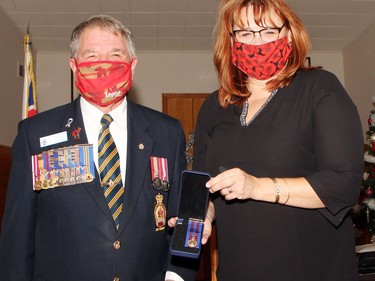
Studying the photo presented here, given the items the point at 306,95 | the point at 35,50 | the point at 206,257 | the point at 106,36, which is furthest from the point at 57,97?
the point at 306,95

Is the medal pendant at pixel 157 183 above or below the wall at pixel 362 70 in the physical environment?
below

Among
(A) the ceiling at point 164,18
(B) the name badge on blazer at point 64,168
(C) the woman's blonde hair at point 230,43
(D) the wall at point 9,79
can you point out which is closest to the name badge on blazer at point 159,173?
(B) the name badge on blazer at point 64,168

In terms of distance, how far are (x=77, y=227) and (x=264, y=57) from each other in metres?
0.94

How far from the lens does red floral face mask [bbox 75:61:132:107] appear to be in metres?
1.70

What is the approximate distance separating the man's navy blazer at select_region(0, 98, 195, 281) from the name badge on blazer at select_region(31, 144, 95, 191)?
2 cm

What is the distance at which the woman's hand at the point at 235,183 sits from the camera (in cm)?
124

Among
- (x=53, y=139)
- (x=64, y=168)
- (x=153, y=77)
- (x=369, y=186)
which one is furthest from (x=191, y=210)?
(x=153, y=77)

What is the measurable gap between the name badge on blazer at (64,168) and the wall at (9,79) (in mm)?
4130

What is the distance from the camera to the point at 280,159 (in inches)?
54.1

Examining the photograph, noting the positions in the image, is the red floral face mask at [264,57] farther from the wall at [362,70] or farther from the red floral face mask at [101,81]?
the wall at [362,70]

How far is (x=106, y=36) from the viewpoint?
1.75 metres

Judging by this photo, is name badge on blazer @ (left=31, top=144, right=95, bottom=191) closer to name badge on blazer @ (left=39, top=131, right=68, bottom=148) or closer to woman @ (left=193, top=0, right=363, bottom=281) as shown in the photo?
name badge on blazer @ (left=39, top=131, right=68, bottom=148)

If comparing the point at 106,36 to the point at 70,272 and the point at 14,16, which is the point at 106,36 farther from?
the point at 14,16

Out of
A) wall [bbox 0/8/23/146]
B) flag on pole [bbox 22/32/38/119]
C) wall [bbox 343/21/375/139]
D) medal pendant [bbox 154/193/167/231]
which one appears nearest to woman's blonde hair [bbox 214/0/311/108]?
medal pendant [bbox 154/193/167/231]
